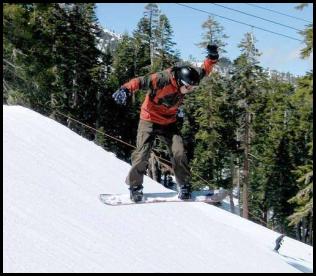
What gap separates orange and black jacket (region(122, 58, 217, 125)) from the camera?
771 cm

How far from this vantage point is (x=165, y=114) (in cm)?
837

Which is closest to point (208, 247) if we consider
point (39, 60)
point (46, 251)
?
point (46, 251)

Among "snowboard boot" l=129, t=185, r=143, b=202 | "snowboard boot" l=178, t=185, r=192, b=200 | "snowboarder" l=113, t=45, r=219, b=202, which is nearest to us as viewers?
"snowboarder" l=113, t=45, r=219, b=202

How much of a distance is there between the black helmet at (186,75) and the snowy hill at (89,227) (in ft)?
7.35

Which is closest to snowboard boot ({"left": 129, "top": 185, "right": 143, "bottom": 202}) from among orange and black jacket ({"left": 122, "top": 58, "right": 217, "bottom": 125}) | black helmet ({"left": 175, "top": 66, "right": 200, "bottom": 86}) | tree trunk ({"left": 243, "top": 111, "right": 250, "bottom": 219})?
orange and black jacket ({"left": 122, "top": 58, "right": 217, "bottom": 125})

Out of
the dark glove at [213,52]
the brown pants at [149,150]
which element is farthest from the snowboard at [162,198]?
the dark glove at [213,52]

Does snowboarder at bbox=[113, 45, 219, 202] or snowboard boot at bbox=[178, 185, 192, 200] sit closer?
snowboarder at bbox=[113, 45, 219, 202]

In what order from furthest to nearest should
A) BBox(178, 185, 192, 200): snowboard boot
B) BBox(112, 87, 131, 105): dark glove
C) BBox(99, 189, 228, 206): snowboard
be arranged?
BBox(178, 185, 192, 200): snowboard boot
BBox(99, 189, 228, 206): snowboard
BBox(112, 87, 131, 105): dark glove

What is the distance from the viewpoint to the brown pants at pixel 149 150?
834cm

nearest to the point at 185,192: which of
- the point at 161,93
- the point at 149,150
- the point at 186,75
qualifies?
the point at 149,150

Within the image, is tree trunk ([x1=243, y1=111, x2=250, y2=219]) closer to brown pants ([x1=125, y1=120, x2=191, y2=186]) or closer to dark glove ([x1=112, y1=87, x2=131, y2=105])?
brown pants ([x1=125, y1=120, x2=191, y2=186])

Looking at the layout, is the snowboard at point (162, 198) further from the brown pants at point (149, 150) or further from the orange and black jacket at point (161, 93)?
the orange and black jacket at point (161, 93)

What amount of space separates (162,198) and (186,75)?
97.3 inches

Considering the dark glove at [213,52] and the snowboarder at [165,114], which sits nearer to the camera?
the snowboarder at [165,114]
